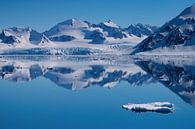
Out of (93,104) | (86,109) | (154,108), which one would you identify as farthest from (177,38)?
(154,108)

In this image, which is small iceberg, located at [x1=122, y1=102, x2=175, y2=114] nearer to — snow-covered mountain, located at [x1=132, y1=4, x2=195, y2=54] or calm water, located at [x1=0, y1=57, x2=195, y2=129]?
calm water, located at [x1=0, y1=57, x2=195, y2=129]

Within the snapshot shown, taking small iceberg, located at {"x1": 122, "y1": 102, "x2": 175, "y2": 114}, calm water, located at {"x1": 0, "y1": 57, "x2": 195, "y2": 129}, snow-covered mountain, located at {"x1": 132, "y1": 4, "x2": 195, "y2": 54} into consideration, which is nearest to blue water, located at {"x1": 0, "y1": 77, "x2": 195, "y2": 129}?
calm water, located at {"x1": 0, "y1": 57, "x2": 195, "y2": 129}

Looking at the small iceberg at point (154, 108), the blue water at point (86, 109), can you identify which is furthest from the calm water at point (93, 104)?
the small iceberg at point (154, 108)

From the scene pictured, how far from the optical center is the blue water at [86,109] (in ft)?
89.4

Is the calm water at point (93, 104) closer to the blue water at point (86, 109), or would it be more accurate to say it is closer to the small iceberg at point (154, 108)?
the blue water at point (86, 109)

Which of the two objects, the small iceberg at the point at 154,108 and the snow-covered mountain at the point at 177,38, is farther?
the snow-covered mountain at the point at 177,38

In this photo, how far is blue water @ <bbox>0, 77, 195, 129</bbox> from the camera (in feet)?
89.4

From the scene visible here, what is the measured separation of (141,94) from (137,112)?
12.7 meters

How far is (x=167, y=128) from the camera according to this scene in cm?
2608

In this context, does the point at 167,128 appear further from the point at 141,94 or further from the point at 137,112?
the point at 141,94

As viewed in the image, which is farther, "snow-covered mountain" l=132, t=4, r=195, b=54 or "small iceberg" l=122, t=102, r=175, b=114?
"snow-covered mountain" l=132, t=4, r=195, b=54

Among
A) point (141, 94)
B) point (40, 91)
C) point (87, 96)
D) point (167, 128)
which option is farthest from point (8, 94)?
point (167, 128)

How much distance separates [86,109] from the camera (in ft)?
111

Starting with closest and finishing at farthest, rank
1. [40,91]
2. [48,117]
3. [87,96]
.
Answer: [48,117] → [87,96] → [40,91]
